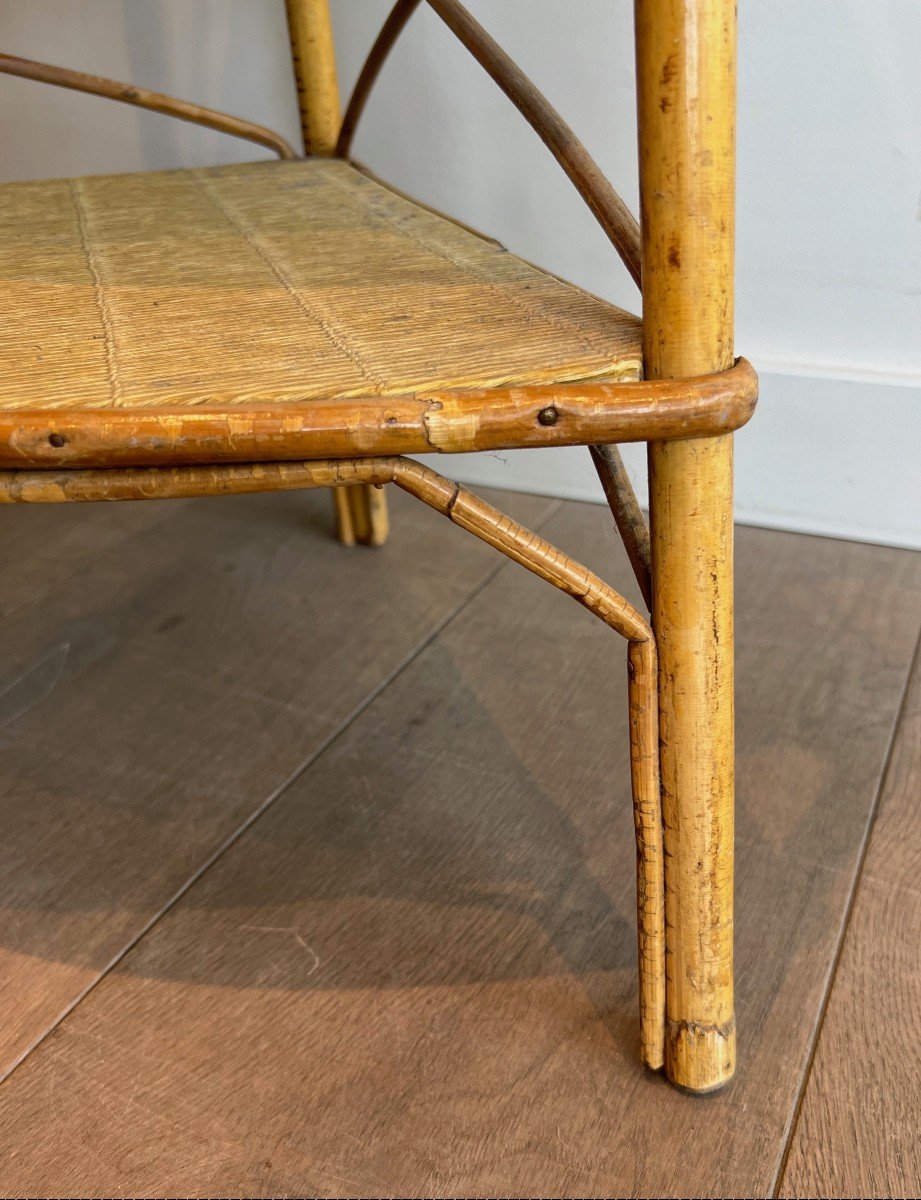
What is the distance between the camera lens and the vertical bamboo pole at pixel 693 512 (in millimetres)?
460

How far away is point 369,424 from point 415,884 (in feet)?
1.27

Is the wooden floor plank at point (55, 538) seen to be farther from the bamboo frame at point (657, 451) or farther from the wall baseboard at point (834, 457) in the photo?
the bamboo frame at point (657, 451)

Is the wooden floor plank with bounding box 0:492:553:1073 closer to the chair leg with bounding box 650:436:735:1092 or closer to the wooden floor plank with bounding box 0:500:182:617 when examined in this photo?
the wooden floor plank with bounding box 0:500:182:617

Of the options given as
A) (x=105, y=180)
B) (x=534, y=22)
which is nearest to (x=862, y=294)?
(x=534, y=22)

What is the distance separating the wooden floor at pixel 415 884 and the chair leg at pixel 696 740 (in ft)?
0.13

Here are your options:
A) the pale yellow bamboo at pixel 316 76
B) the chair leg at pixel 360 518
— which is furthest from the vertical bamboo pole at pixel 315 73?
the chair leg at pixel 360 518

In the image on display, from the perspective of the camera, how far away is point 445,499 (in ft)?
1.67

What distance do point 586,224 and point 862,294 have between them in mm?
271

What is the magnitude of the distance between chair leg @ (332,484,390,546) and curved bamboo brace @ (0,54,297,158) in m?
0.31

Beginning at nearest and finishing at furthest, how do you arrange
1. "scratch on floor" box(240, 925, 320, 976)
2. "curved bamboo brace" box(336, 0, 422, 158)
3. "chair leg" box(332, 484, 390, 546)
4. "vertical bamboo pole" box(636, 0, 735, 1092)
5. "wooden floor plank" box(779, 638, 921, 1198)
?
"vertical bamboo pole" box(636, 0, 735, 1092) < "wooden floor plank" box(779, 638, 921, 1198) < "scratch on floor" box(240, 925, 320, 976) < "curved bamboo brace" box(336, 0, 422, 158) < "chair leg" box(332, 484, 390, 546)

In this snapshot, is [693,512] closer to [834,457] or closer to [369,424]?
[369,424]

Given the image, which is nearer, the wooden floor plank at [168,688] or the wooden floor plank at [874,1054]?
the wooden floor plank at [874,1054]

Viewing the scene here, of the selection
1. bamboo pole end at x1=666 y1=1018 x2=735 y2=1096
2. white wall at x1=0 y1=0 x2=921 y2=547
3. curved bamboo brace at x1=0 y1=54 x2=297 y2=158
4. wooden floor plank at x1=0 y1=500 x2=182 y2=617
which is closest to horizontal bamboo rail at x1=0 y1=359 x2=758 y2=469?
bamboo pole end at x1=666 y1=1018 x2=735 y2=1096

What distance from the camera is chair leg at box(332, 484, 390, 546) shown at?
115 centimetres
